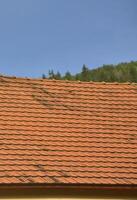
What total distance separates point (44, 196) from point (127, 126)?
4012 mm

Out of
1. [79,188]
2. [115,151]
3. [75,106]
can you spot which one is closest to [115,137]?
[115,151]

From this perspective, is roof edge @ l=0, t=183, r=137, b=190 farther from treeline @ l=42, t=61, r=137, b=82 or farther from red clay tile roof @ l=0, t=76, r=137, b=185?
treeline @ l=42, t=61, r=137, b=82

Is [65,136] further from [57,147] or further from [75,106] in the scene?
[75,106]

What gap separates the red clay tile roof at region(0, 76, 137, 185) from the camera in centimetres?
1220

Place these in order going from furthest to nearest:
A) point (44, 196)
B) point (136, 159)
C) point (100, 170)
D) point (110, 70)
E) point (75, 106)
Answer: point (110, 70)
point (75, 106)
point (136, 159)
point (100, 170)
point (44, 196)

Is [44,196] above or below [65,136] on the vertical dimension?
below

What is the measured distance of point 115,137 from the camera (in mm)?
14273

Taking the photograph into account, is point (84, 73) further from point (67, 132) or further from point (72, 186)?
point (72, 186)

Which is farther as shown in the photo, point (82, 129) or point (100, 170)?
point (82, 129)

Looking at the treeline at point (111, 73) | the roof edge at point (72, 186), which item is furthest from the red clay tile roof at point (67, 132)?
the treeline at point (111, 73)

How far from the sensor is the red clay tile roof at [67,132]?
1220 cm

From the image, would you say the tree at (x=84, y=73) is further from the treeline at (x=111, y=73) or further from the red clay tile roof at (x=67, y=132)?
the red clay tile roof at (x=67, y=132)

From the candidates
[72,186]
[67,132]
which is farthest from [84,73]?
[72,186]

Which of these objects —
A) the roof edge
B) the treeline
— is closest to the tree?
the treeline
